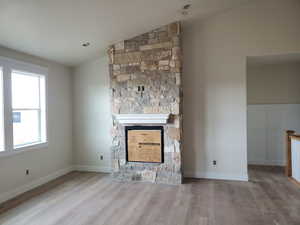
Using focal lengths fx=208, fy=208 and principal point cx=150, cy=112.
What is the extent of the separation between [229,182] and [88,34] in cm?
406

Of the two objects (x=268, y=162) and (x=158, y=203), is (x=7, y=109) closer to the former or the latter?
(x=158, y=203)

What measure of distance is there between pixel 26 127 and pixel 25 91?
72cm

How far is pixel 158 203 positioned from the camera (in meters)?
3.35

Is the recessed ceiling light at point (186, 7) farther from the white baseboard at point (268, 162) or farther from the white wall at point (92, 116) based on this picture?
the white baseboard at point (268, 162)

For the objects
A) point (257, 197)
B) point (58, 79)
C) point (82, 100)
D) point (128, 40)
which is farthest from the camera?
point (82, 100)

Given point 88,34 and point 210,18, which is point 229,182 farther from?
point 88,34

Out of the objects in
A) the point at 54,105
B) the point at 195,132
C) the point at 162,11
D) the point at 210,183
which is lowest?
the point at 210,183

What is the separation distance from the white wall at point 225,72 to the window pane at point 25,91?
127 inches

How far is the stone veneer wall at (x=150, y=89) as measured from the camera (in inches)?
168

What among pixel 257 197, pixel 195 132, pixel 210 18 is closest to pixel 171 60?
pixel 210 18

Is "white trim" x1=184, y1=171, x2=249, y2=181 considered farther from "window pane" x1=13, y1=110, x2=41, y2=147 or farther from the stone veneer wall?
"window pane" x1=13, y1=110, x2=41, y2=147

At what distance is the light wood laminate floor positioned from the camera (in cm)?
284

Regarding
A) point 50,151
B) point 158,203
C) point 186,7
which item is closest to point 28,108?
point 50,151

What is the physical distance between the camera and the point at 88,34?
386 centimetres
